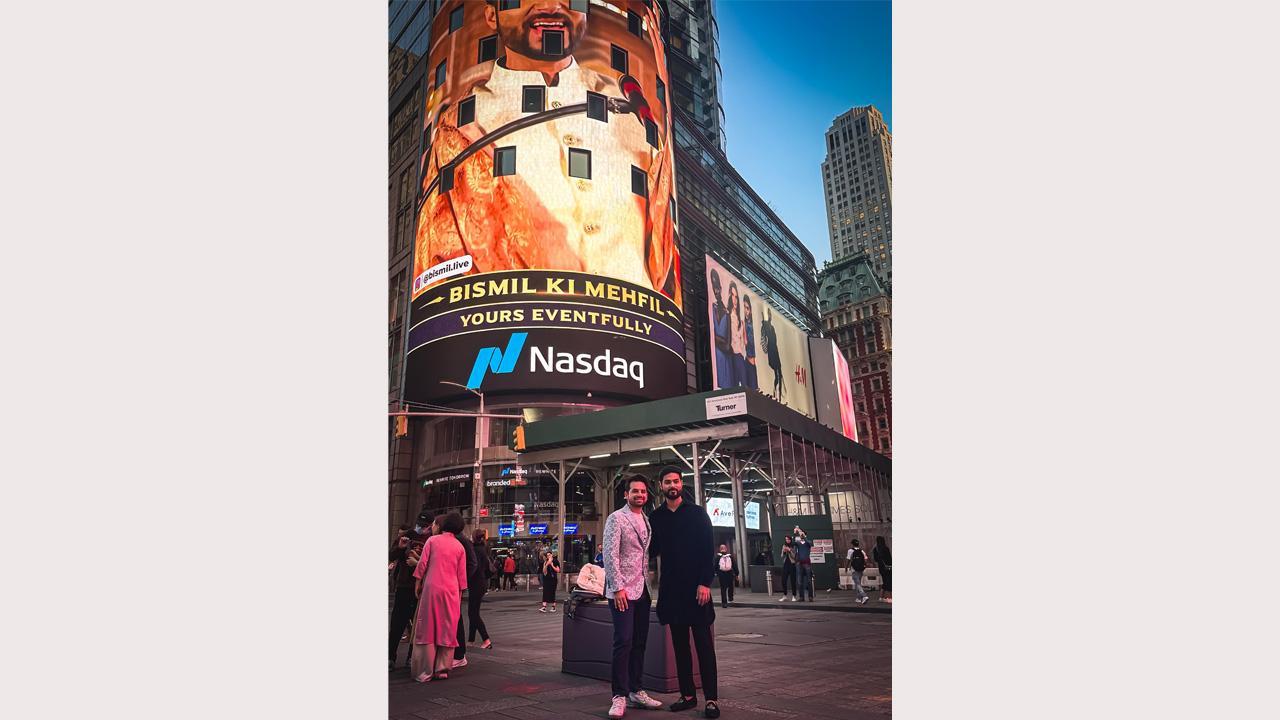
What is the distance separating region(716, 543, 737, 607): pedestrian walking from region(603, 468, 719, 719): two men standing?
0.19 ft

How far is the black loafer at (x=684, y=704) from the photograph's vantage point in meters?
3.17

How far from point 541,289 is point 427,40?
794cm

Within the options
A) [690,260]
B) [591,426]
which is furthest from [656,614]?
[690,260]

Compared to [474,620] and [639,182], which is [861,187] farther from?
[639,182]

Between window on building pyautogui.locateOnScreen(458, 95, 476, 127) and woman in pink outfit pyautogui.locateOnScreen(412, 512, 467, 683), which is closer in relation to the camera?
woman in pink outfit pyautogui.locateOnScreen(412, 512, 467, 683)

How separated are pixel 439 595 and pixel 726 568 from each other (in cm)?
258

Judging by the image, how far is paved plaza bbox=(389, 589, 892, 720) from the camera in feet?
8.71

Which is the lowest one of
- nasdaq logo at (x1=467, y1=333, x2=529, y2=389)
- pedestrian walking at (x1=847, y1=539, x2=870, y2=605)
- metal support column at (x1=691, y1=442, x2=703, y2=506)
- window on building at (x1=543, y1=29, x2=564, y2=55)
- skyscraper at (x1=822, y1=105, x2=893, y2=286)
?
pedestrian walking at (x1=847, y1=539, x2=870, y2=605)

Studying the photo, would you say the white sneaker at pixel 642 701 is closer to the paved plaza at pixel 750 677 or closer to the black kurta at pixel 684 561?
the paved plaza at pixel 750 677

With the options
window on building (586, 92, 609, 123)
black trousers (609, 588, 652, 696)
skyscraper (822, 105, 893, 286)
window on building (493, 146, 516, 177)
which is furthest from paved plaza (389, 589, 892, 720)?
window on building (586, 92, 609, 123)

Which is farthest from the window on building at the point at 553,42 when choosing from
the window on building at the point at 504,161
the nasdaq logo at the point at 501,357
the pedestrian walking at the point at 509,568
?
the pedestrian walking at the point at 509,568

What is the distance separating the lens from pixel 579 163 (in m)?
23.0

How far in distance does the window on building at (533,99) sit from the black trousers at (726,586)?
2092 centimetres

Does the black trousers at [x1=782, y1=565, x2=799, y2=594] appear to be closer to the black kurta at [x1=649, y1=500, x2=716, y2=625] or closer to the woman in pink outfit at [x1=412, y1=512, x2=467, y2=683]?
the black kurta at [x1=649, y1=500, x2=716, y2=625]
